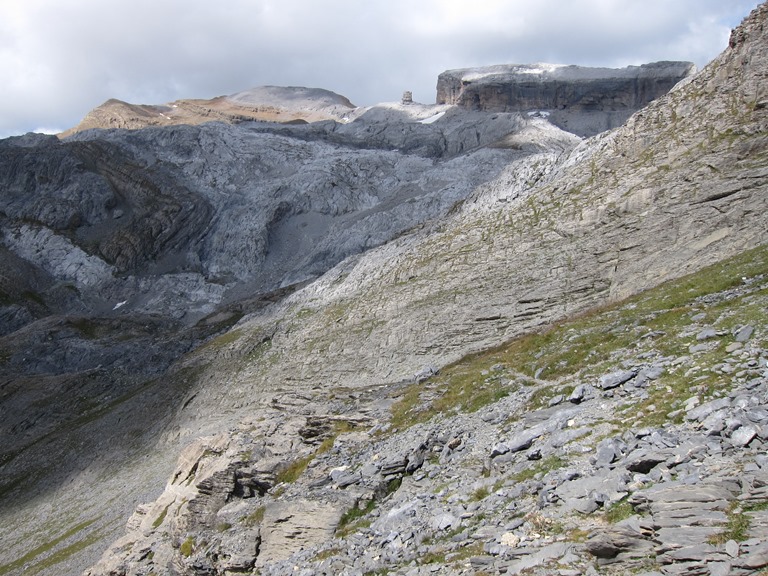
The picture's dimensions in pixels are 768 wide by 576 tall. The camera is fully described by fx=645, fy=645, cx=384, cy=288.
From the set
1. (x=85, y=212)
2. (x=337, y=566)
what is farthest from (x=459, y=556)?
(x=85, y=212)

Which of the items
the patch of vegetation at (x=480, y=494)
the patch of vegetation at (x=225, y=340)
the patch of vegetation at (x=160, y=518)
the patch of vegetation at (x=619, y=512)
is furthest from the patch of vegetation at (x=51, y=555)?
the patch of vegetation at (x=619, y=512)

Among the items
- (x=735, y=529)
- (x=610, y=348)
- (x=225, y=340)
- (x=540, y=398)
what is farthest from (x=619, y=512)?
(x=225, y=340)

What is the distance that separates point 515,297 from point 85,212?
437 feet

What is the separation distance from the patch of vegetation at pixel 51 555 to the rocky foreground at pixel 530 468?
15810 millimetres

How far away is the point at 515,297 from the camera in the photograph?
54.0 meters

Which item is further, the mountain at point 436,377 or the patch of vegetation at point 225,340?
the patch of vegetation at point 225,340

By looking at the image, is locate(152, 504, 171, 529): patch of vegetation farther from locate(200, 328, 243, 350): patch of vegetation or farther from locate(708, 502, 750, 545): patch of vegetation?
locate(200, 328, 243, 350): patch of vegetation

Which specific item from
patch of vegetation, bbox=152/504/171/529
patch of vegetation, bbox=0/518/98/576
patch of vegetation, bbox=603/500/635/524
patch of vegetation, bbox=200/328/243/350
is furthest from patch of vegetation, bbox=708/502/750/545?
patch of vegetation, bbox=200/328/243/350

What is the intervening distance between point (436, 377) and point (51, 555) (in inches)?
1327

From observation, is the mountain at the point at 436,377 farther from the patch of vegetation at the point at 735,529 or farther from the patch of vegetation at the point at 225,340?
the patch of vegetation at the point at 225,340

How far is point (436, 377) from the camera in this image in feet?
131

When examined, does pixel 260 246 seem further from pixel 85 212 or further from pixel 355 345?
pixel 355 345

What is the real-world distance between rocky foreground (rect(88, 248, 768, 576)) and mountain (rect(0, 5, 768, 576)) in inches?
3.7

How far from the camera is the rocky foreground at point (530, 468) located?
12117 millimetres
